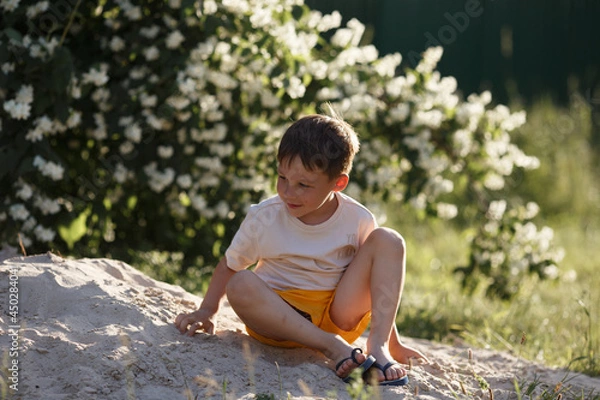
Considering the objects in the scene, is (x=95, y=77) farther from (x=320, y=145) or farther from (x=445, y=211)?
Result: (x=445, y=211)

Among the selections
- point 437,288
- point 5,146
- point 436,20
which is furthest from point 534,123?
point 5,146

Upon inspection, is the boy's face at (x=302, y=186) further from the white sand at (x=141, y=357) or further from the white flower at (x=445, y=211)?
the white flower at (x=445, y=211)

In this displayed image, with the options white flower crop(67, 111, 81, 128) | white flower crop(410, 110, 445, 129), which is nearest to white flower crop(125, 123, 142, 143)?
white flower crop(67, 111, 81, 128)

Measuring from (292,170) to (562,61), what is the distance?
309 inches

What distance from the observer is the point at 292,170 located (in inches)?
110

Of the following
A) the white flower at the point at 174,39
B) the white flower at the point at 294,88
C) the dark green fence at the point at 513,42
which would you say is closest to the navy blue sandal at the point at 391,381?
the white flower at the point at 294,88

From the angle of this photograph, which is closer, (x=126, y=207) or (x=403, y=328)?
(x=403, y=328)

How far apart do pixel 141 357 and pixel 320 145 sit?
3.00 ft

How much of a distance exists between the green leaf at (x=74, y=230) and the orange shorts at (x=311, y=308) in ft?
5.43

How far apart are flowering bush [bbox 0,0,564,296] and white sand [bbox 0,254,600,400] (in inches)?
43.1

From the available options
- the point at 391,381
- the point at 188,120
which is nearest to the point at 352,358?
the point at 391,381

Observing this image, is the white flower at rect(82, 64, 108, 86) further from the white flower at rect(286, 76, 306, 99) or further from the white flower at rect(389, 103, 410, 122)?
the white flower at rect(389, 103, 410, 122)

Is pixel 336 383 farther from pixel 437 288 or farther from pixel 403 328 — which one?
pixel 437 288

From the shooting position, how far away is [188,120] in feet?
14.5
